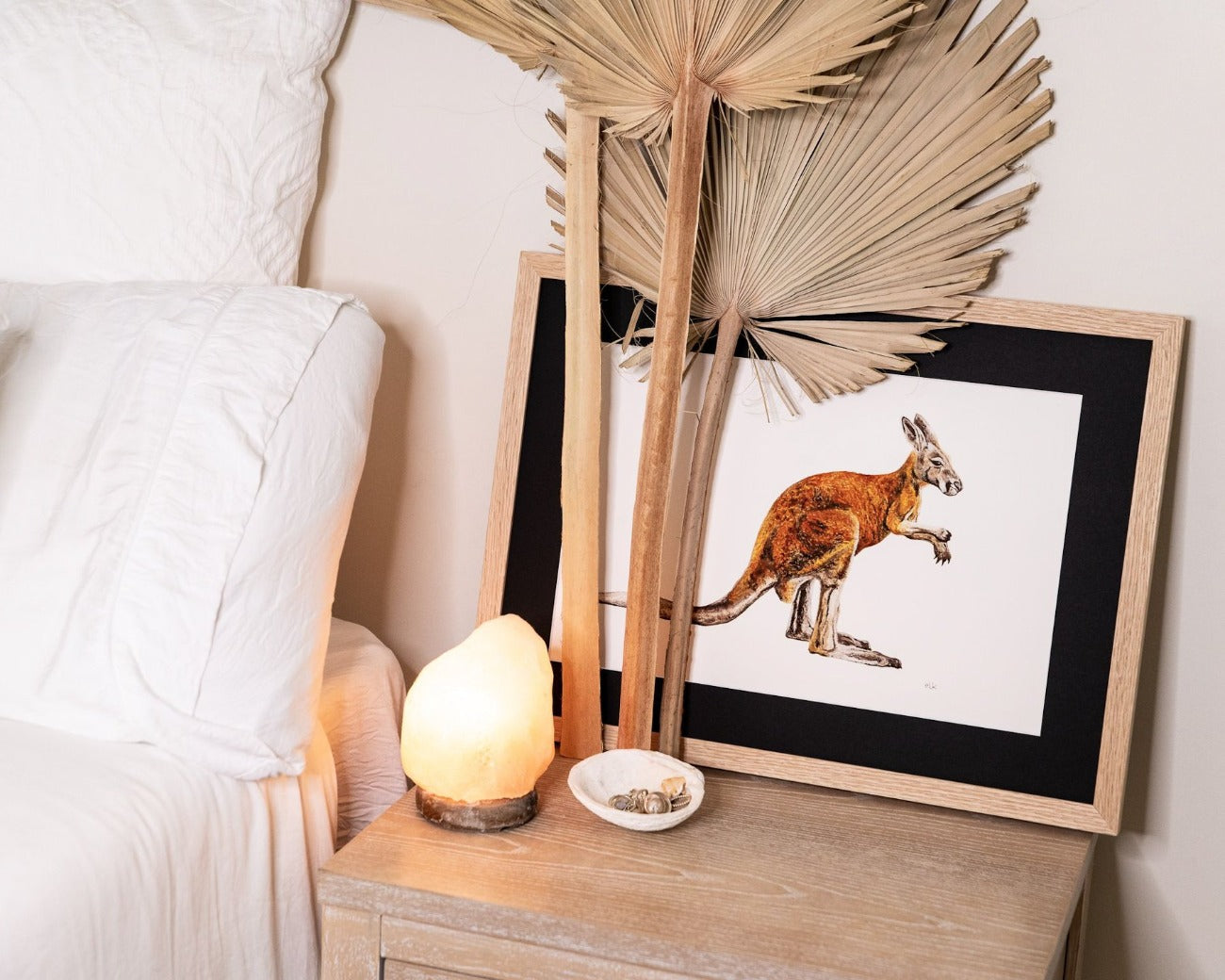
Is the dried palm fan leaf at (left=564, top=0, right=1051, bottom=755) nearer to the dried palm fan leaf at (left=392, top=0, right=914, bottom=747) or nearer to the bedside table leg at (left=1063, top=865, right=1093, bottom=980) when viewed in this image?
the dried palm fan leaf at (left=392, top=0, right=914, bottom=747)

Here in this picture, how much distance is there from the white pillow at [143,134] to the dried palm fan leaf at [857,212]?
0.44 m

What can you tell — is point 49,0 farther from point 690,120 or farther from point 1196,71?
point 1196,71

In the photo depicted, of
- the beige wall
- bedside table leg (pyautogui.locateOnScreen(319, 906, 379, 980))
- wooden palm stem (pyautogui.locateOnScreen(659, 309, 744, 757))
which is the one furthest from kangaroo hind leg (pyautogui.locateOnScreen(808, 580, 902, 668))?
bedside table leg (pyautogui.locateOnScreen(319, 906, 379, 980))

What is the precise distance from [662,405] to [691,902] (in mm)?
447

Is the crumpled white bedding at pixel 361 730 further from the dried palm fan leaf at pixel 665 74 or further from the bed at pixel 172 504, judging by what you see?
the dried palm fan leaf at pixel 665 74

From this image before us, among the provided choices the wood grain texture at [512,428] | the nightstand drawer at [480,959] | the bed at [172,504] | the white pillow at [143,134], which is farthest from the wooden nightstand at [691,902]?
the white pillow at [143,134]

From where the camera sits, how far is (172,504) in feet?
3.11

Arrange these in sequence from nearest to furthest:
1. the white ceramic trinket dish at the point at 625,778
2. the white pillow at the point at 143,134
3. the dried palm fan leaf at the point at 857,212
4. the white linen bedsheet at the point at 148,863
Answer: the white linen bedsheet at the point at 148,863 < the white ceramic trinket dish at the point at 625,778 < the dried palm fan leaf at the point at 857,212 < the white pillow at the point at 143,134

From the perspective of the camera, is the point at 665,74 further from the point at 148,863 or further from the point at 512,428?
the point at 148,863

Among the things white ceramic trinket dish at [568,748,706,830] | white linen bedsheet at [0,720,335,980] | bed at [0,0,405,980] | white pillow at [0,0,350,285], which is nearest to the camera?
white linen bedsheet at [0,720,335,980]

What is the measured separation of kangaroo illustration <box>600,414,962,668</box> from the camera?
1.07 m

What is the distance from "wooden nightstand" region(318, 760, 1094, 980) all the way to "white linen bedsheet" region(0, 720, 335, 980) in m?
0.09

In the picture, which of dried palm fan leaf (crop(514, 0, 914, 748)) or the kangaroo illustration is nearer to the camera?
dried palm fan leaf (crop(514, 0, 914, 748))

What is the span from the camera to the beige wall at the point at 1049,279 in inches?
41.3
